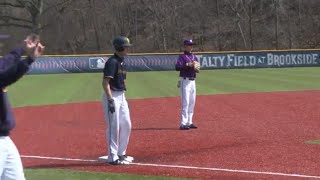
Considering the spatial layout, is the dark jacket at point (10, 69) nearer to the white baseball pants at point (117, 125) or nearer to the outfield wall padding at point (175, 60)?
the white baseball pants at point (117, 125)

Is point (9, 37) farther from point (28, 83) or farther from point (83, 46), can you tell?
point (83, 46)

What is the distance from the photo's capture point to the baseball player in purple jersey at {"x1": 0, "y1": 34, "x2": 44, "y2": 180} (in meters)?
4.68

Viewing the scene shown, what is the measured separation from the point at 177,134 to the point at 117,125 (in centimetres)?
357

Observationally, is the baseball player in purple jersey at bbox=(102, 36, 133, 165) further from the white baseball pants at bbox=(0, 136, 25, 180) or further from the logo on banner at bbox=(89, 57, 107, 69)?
the logo on banner at bbox=(89, 57, 107, 69)

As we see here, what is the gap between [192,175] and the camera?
8227mm

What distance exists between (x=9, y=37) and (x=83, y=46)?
197 ft

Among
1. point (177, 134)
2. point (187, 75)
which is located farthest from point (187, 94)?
point (177, 134)

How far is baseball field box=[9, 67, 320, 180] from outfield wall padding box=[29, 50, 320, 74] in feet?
38.7

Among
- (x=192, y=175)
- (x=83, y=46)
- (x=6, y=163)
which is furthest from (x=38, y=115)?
(x=83, y=46)

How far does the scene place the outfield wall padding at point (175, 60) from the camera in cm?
3709

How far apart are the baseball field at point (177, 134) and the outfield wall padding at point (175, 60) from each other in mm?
11797

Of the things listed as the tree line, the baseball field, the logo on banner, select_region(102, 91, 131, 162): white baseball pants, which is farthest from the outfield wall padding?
select_region(102, 91, 131, 162): white baseball pants

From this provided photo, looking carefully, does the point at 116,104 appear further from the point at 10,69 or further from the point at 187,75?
the point at 10,69

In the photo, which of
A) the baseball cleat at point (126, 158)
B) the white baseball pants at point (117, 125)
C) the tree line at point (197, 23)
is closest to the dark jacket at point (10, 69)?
the white baseball pants at point (117, 125)
